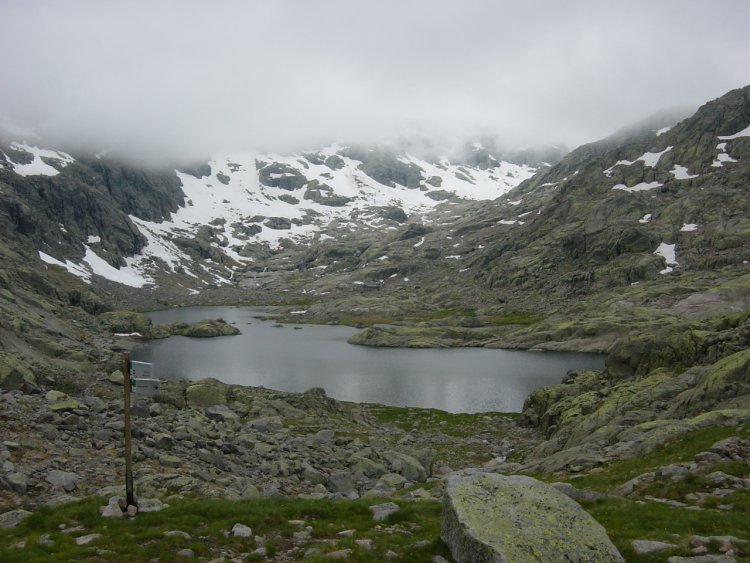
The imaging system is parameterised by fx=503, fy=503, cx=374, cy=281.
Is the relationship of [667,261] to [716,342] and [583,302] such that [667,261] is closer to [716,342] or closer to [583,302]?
[583,302]

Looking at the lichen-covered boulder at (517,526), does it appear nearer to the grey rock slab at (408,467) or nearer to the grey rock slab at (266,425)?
the grey rock slab at (408,467)

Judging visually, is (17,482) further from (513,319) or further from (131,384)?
(513,319)

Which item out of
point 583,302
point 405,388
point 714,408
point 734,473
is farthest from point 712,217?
point 734,473

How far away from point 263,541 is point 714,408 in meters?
28.9

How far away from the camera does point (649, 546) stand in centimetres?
1343

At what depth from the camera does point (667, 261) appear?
168 metres

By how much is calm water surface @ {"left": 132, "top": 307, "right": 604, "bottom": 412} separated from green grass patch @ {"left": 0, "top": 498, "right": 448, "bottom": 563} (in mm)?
60907

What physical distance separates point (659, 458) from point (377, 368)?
89.4 m

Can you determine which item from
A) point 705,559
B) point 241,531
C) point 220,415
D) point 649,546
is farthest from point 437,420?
point 705,559

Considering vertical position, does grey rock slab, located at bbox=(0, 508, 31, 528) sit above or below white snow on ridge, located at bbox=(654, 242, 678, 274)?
below

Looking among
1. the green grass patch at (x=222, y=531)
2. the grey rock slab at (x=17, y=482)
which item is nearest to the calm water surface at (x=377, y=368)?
the green grass patch at (x=222, y=531)

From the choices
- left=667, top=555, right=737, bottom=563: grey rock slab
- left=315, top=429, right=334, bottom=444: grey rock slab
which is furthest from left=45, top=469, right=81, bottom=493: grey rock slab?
left=667, top=555, right=737, bottom=563: grey rock slab

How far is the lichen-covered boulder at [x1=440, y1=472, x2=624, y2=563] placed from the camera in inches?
472

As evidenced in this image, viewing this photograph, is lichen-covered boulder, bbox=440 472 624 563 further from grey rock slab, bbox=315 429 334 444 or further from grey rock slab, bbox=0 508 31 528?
grey rock slab, bbox=315 429 334 444
